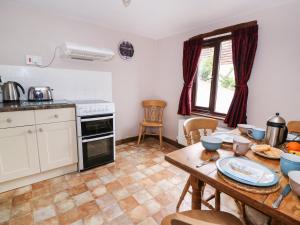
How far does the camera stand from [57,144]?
1928 mm

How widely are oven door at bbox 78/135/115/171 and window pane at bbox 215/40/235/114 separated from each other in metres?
1.72

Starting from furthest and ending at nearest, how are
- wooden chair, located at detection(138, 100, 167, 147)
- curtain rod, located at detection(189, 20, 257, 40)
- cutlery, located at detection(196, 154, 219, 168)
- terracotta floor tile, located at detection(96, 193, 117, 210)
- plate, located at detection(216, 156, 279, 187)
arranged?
wooden chair, located at detection(138, 100, 167, 147) → curtain rod, located at detection(189, 20, 257, 40) → terracotta floor tile, located at detection(96, 193, 117, 210) → cutlery, located at detection(196, 154, 219, 168) → plate, located at detection(216, 156, 279, 187)

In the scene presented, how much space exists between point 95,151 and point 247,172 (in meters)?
1.91

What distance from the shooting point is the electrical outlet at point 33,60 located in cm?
208

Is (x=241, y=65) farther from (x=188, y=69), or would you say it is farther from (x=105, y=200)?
(x=105, y=200)

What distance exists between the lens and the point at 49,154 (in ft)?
6.22

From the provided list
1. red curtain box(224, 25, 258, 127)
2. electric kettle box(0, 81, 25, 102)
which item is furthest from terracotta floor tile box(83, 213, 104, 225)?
red curtain box(224, 25, 258, 127)

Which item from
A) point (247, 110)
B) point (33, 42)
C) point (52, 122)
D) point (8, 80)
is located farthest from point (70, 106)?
point (247, 110)

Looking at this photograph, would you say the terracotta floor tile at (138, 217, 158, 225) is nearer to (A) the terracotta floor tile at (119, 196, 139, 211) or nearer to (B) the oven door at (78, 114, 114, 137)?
(A) the terracotta floor tile at (119, 196, 139, 211)

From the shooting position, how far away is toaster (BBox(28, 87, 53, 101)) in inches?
77.8

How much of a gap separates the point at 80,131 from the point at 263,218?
6.77 ft

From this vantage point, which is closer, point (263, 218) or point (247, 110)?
point (263, 218)

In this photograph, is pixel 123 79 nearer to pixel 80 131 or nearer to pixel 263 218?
pixel 80 131

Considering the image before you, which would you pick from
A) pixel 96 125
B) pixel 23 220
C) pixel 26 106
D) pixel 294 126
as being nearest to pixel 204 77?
pixel 294 126
